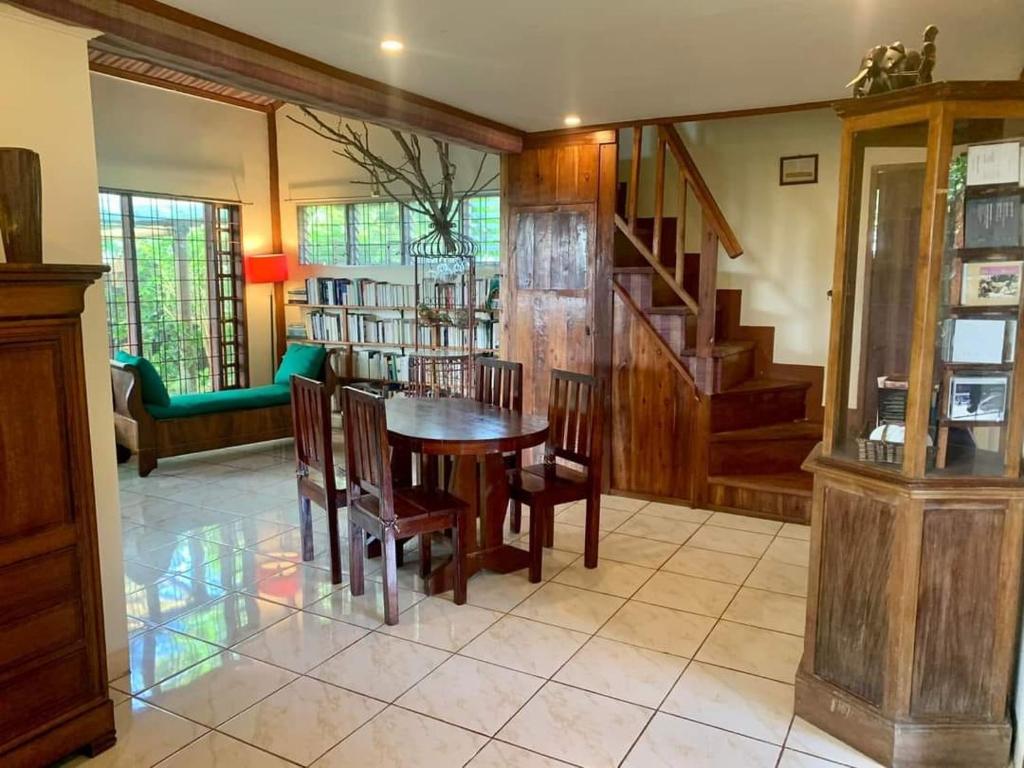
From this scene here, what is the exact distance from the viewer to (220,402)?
5801 millimetres

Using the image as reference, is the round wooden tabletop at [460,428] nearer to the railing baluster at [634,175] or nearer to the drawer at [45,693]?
the drawer at [45,693]

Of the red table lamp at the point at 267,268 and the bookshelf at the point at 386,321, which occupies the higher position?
the red table lamp at the point at 267,268

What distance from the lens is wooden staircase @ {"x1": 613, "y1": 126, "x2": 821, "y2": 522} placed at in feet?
14.4

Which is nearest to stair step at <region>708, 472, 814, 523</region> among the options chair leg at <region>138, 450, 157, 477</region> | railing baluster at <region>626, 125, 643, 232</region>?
railing baluster at <region>626, 125, 643, 232</region>

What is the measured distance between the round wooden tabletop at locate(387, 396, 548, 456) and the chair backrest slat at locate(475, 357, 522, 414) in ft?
0.53

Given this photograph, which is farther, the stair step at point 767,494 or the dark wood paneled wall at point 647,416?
the dark wood paneled wall at point 647,416

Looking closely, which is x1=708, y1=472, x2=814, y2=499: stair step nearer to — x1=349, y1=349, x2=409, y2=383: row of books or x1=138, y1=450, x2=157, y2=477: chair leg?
x1=349, y1=349, x2=409, y2=383: row of books

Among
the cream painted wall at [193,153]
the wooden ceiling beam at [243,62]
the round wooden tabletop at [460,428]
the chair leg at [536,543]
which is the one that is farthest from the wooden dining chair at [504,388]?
the cream painted wall at [193,153]

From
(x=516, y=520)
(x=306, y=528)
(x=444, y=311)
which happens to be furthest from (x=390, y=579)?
(x=444, y=311)

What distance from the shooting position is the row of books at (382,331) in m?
6.26

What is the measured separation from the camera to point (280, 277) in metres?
7.19

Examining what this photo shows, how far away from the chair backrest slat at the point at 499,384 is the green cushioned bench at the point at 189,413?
4.08 feet

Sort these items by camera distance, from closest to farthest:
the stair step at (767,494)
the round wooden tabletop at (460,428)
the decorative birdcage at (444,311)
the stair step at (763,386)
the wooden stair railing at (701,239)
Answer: the round wooden tabletop at (460,428) → the wooden stair railing at (701,239) → the stair step at (767,494) → the stair step at (763,386) → the decorative birdcage at (444,311)

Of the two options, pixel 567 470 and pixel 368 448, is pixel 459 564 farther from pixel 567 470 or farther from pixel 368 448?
pixel 567 470
